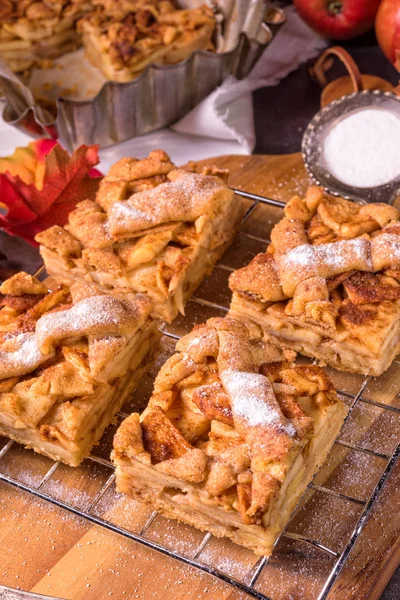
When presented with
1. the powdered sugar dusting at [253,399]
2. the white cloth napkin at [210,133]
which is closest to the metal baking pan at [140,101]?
the white cloth napkin at [210,133]

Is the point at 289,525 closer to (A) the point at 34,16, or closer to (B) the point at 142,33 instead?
(B) the point at 142,33

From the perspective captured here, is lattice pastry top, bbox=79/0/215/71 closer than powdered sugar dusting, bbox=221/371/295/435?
No

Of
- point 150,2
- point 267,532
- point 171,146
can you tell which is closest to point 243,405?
point 267,532

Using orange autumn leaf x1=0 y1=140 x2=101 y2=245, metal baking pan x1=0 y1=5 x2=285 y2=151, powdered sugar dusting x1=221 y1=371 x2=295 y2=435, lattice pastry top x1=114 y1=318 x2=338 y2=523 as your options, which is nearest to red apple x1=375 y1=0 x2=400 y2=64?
metal baking pan x1=0 y1=5 x2=285 y2=151

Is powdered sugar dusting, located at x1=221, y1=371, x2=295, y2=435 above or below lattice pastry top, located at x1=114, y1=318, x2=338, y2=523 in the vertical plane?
above

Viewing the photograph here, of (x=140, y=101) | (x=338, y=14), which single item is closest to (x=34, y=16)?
(x=140, y=101)

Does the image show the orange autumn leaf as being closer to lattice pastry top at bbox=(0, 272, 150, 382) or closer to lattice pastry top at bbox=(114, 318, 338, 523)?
lattice pastry top at bbox=(0, 272, 150, 382)

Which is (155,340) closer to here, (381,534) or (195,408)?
(195,408)
